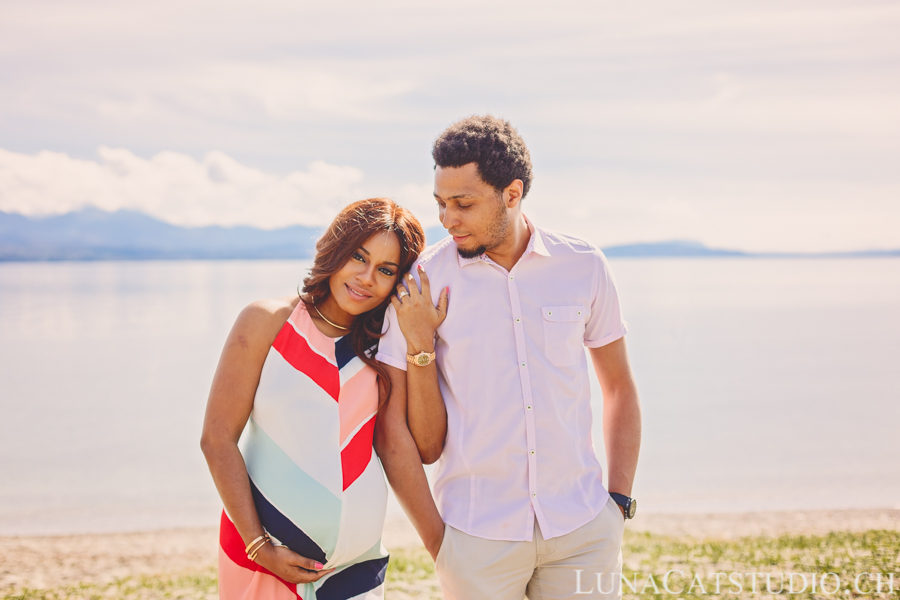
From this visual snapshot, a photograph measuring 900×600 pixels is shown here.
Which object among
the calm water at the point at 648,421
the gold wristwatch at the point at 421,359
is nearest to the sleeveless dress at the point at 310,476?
the gold wristwatch at the point at 421,359

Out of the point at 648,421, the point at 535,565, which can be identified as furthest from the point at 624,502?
the point at 648,421

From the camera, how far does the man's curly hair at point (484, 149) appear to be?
2.80 metres

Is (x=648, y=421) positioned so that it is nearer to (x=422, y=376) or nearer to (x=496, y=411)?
(x=496, y=411)

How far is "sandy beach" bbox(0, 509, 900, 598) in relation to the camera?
720cm

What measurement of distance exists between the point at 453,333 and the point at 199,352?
31455mm

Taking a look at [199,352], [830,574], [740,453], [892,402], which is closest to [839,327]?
[892,402]

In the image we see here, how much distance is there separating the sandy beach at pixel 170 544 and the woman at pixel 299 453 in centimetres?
355

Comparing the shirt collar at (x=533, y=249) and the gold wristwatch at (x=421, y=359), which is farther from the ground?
the shirt collar at (x=533, y=249)

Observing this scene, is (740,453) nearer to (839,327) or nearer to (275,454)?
(275,454)

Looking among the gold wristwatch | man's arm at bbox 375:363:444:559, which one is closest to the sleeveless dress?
man's arm at bbox 375:363:444:559

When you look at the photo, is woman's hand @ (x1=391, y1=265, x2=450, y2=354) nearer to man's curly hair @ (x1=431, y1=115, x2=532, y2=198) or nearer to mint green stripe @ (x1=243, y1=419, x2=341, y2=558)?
man's curly hair @ (x1=431, y1=115, x2=532, y2=198)

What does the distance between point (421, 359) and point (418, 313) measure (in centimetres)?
20

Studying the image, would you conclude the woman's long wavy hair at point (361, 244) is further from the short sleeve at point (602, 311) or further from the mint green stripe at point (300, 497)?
the short sleeve at point (602, 311)

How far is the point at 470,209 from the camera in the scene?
2842mm
